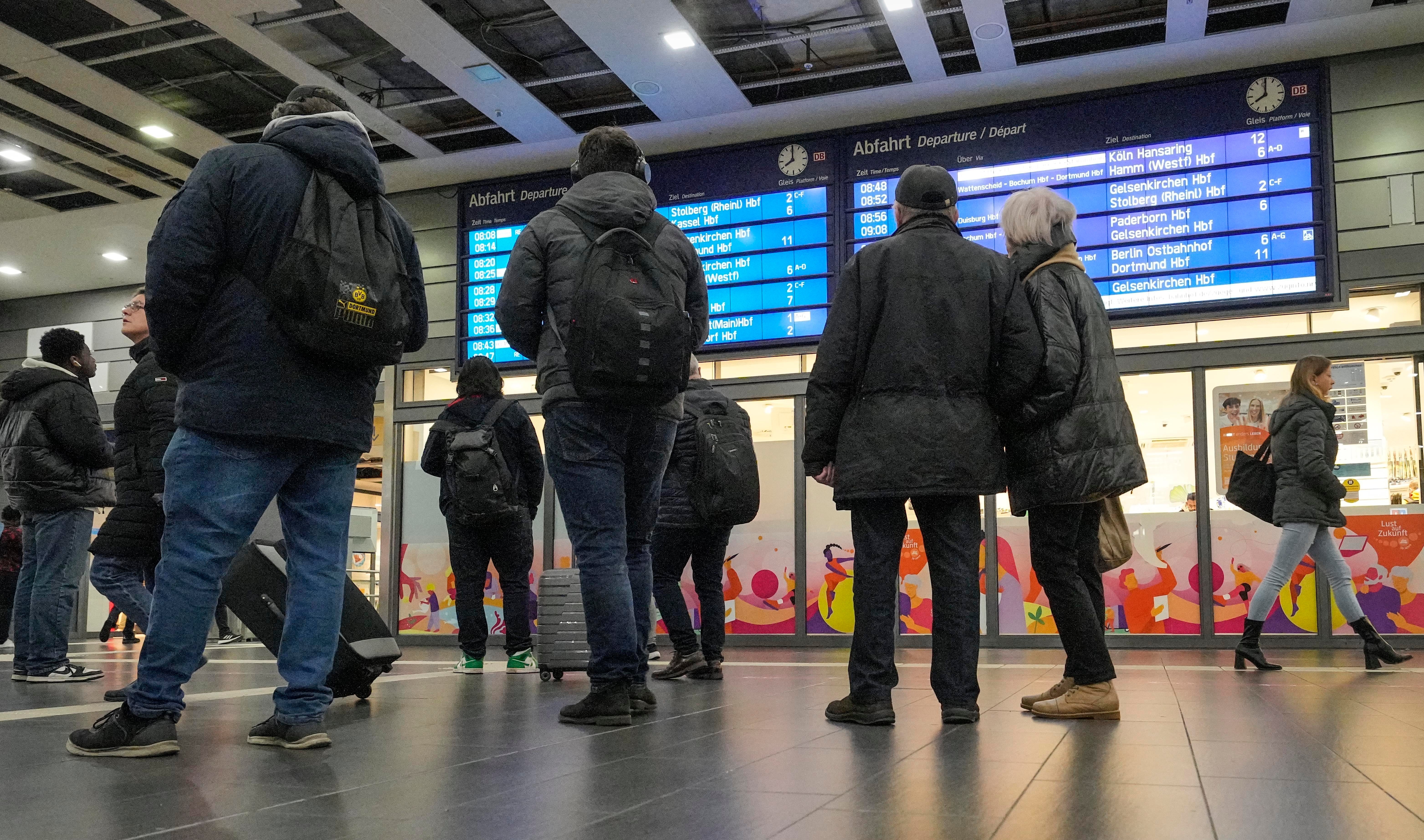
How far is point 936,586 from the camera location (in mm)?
3330

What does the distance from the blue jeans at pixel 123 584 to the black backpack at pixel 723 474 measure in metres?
2.34

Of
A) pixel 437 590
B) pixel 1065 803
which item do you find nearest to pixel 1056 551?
pixel 1065 803

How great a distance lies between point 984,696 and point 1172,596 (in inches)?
183

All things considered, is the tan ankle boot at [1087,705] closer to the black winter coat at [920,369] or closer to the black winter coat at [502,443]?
the black winter coat at [920,369]

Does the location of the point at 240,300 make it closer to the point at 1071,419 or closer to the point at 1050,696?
the point at 1071,419

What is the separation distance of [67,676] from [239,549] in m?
2.80

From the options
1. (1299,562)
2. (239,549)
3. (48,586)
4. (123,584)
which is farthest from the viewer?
(1299,562)

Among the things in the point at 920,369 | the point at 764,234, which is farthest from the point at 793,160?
the point at 920,369

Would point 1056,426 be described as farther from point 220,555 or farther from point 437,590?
point 437,590

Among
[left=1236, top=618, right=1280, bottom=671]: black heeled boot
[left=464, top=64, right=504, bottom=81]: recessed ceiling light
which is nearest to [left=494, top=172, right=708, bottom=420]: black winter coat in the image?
[left=1236, top=618, right=1280, bottom=671]: black heeled boot

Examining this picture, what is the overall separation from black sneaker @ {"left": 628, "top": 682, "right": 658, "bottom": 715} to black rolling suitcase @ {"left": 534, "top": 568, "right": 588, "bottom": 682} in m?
1.30

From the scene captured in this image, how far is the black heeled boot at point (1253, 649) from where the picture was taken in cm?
561

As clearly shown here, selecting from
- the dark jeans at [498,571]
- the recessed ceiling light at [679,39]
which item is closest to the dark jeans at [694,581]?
the dark jeans at [498,571]

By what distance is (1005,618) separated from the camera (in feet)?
28.0
